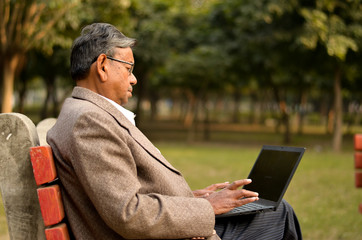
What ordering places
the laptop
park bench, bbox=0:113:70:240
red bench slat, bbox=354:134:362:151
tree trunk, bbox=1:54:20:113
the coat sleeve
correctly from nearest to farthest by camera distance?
1. the coat sleeve
2. park bench, bbox=0:113:70:240
3. the laptop
4. red bench slat, bbox=354:134:362:151
5. tree trunk, bbox=1:54:20:113

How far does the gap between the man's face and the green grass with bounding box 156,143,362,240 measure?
12.5ft

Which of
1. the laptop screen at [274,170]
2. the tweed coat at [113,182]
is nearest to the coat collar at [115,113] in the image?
the tweed coat at [113,182]

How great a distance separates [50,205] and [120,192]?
33 cm

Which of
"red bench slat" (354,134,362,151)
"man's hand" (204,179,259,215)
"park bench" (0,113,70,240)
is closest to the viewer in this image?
"park bench" (0,113,70,240)

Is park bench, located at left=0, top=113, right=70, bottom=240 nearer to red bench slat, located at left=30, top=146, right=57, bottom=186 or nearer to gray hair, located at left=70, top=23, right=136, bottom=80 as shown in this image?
red bench slat, located at left=30, top=146, right=57, bottom=186

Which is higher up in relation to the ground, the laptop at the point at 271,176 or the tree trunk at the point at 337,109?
the laptop at the point at 271,176

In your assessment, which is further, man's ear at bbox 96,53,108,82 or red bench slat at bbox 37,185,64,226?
man's ear at bbox 96,53,108,82

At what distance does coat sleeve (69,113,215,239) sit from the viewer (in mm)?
1952

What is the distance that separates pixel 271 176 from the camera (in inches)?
107

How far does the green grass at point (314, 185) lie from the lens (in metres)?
6.02

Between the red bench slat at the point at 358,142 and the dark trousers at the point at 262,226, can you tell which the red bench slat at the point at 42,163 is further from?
the red bench slat at the point at 358,142

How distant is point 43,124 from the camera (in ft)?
9.98

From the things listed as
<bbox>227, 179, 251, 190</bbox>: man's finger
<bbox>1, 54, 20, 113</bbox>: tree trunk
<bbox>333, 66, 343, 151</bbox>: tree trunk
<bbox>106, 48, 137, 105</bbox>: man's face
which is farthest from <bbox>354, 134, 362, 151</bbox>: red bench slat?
<bbox>333, 66, 343, 151</bbox>: tree trunk

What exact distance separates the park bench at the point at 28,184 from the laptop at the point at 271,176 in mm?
830
